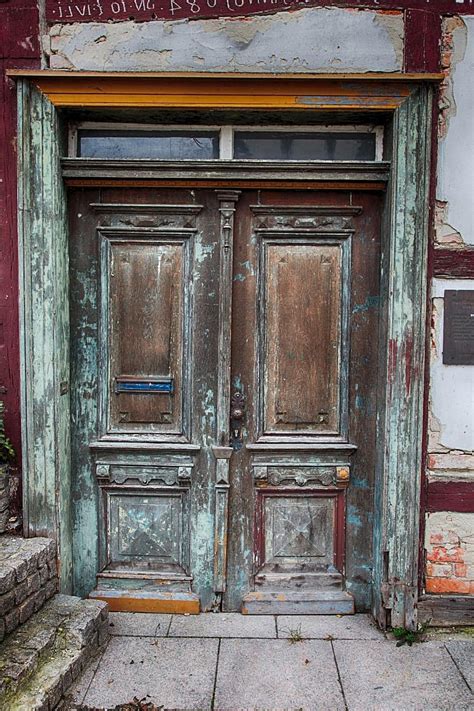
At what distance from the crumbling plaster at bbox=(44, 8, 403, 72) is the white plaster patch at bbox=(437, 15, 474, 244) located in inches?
13.4

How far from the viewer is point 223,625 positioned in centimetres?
342

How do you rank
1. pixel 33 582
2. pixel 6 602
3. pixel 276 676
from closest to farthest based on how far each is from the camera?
pixel 6 602
pixel 276 676
pixel 33 582

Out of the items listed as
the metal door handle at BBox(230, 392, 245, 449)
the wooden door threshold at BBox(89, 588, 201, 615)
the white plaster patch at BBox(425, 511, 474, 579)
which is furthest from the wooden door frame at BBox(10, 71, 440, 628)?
the metal door handle at BBox(230, 392, 245, 449)

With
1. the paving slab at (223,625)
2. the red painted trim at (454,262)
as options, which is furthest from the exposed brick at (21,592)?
the red painted trim at (454,262)

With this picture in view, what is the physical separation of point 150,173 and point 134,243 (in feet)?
1.40

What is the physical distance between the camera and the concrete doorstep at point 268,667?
277cm

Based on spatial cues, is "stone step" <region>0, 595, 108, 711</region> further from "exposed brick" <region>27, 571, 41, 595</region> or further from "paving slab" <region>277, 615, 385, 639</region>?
"paving slab" <region>277, 615, 385, 639</region>

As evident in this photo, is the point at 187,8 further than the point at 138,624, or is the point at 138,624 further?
the point at 138,624

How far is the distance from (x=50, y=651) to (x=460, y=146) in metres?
3.50

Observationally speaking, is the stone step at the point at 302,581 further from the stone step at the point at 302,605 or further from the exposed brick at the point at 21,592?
the exposed brick at the point at 21,592

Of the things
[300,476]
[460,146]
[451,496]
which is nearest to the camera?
[460,146]

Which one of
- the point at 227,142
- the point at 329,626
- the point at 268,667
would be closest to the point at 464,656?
the point at 329,626

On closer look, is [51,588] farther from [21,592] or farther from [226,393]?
[226,393]

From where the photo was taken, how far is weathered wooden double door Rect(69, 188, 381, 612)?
346cm
